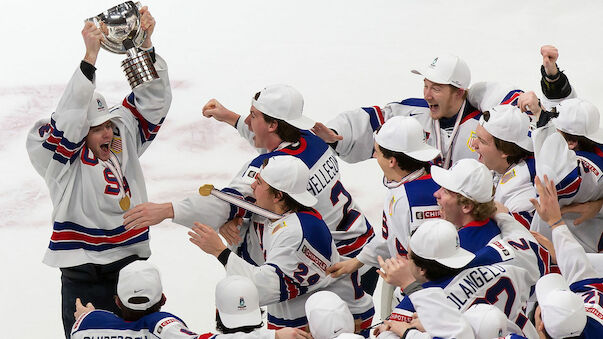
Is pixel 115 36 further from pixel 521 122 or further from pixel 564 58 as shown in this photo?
pixel 564 58

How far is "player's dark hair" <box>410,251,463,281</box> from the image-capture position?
3.18m

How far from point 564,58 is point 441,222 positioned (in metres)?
4.71

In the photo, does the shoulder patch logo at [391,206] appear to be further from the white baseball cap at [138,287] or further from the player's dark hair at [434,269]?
the white baseball cap at [138,287]

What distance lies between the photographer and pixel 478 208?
3479 millimetres

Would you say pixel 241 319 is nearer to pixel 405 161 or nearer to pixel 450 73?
pixel 405 161

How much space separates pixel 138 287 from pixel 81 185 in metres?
0.85

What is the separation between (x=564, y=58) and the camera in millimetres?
7504

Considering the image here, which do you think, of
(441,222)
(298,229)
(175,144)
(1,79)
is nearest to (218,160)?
(175,144)

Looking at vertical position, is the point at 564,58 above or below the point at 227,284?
below

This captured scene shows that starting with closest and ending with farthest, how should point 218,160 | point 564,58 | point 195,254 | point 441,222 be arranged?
point 441,222, point 195,254, point 218,160, point 564,58

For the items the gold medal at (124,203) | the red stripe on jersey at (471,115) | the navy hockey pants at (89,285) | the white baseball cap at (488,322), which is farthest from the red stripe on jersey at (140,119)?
the white baseball cap at (488,322)

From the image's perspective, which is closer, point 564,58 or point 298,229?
point 298,229

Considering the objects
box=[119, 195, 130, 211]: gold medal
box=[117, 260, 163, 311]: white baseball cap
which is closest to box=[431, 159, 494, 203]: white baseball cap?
box=[117, 260, 163, 311]: white baseball cap

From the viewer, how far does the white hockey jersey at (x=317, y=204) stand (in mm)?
3936
